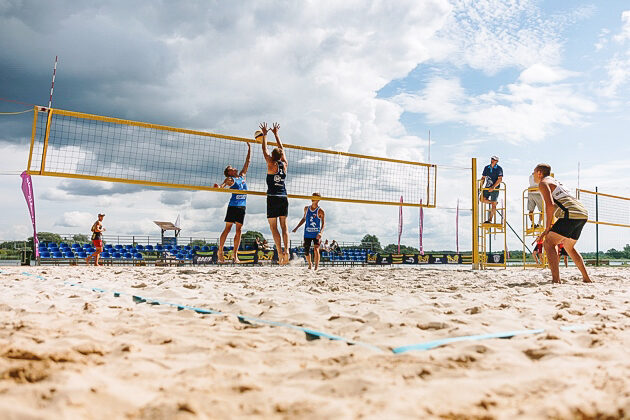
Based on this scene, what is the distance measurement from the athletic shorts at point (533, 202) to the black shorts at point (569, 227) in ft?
13.8

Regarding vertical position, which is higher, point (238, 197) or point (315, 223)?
point (238, 197)

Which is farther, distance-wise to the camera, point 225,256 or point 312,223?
point 225,256

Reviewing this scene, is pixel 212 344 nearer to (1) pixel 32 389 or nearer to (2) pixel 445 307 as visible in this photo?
(1) pixel 32 389

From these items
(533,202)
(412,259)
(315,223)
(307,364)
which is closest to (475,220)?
(533,202)

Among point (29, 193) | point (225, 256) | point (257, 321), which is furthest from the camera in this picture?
point (225, 256)

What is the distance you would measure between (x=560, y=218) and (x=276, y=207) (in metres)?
3.84

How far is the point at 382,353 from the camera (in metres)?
1.72

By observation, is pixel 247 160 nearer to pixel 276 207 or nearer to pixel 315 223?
pixel 276 207

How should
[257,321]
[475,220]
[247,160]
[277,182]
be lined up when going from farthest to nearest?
[475,220]
[247,160]
[277,182]
[257,321]

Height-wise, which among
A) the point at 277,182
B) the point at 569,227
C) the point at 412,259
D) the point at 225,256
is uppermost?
the point at 277,182

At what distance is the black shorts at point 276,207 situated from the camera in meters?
6.62

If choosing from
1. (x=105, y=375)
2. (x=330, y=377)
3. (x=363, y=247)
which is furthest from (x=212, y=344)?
(x=363, y=247)

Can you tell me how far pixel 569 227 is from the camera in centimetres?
521

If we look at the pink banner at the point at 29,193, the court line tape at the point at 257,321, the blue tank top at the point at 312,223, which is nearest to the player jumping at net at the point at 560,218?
the blue tank top at the point at 312,223
